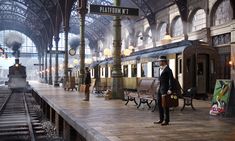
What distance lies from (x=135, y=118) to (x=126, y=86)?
20369 millimetres

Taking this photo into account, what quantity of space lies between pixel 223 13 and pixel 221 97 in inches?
667

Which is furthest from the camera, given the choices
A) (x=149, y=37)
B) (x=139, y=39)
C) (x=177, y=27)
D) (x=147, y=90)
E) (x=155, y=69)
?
(x=139, y=39)

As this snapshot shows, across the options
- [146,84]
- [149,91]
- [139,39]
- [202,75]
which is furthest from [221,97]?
[139,39]

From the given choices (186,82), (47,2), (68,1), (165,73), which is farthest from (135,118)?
(47,2)

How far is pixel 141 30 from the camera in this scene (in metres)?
44.8

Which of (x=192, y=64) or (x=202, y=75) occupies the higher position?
(x=192, y=64)

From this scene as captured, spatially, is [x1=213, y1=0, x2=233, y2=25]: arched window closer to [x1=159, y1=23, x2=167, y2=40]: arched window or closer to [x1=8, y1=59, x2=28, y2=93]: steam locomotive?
[x1=159, y1=23, x2=167, y2=40]: arched window

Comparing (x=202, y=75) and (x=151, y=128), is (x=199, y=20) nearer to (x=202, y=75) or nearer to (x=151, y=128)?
(x=202, y=75)

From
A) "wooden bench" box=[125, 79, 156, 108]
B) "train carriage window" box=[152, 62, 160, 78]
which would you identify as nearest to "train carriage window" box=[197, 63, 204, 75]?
"train carriage window" box=[152, 62, 160, 78]

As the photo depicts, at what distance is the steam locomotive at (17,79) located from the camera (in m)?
37.0

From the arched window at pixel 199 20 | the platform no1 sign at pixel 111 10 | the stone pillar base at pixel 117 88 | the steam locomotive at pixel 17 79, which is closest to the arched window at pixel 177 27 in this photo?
the arched window at pixel 199 20

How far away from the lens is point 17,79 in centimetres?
3697

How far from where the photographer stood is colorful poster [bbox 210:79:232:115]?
1080cm

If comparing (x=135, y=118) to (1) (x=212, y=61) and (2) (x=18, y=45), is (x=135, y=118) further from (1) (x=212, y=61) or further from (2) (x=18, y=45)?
(2) (x=18, y=45)
